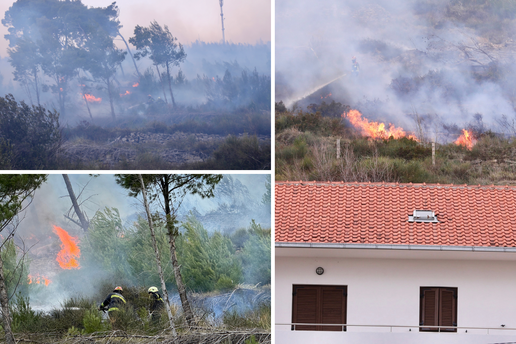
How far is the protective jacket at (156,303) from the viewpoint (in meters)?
5.25

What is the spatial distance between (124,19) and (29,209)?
232 inches

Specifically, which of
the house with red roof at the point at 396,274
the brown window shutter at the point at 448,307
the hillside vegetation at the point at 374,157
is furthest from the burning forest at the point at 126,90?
the hillside vegetation at the point at 374,157

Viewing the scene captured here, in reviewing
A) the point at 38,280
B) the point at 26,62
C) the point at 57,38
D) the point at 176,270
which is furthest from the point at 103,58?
the point at 176,270

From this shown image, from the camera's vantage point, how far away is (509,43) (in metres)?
19.8

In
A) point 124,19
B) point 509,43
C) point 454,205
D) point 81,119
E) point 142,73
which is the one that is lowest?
point 454,205

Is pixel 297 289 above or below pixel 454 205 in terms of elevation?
below

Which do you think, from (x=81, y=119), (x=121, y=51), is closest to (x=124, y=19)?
(x=121, y=51)

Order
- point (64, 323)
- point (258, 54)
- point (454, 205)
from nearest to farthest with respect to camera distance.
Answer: point (64, 323) → point (454, 205) → point (258, 54)

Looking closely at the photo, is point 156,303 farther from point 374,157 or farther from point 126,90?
point 374,157

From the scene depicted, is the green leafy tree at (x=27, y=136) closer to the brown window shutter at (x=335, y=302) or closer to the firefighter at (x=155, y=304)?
the firefighter at (x=155, y=304)

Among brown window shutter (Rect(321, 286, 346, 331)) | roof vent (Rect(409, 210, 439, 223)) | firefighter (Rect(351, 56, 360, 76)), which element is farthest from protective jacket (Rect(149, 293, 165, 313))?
firefighter (Rect(351, 56, 360, 76))

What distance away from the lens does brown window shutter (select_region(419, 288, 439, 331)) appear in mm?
7340

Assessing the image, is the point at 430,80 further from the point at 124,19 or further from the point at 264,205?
the point at 264,205

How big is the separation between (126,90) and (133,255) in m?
6.21
